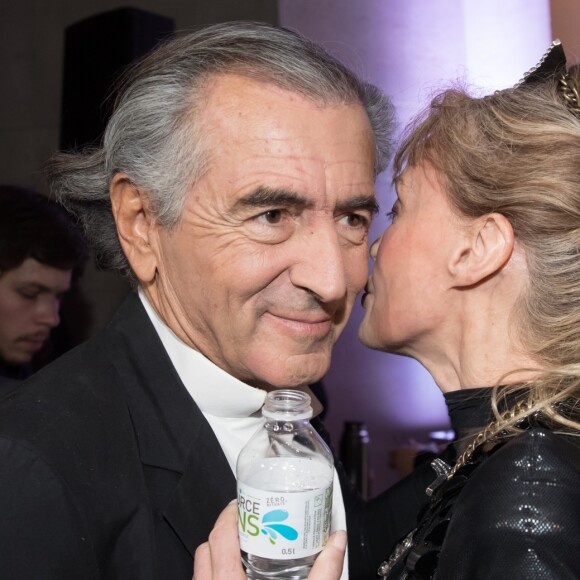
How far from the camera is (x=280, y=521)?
4.39 ft

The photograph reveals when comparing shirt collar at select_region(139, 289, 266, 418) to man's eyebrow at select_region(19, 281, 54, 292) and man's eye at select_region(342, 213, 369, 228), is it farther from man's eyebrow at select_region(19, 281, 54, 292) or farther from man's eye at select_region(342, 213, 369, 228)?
man's eyebrow at select_region(19, 281, 54, 292)

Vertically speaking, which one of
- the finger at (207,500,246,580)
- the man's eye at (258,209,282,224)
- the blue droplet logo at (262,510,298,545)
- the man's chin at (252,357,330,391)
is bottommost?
the finger at (207,500,246,580)

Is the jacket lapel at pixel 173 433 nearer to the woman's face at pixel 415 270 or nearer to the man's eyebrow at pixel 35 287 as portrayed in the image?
the woman's face at pixel 415 270

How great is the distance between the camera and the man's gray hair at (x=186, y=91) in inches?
72.6

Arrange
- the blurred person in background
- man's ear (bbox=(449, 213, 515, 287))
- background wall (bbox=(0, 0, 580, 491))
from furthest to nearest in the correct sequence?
background wall (bbox=(0, 0, 580, 491))
the blurred person in background
man's ear (bbox=(449, 213, 515, 287))

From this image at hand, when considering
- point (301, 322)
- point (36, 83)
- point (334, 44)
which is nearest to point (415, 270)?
point (301, 322)

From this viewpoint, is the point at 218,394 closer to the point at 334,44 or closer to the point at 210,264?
the point at 210,264

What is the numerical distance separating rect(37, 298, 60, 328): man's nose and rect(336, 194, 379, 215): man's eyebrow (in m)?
1.96

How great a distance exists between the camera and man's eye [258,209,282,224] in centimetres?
183

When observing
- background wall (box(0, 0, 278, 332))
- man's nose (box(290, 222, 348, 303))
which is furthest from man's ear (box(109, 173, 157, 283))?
background wall (box(0, 0, 278, 332))

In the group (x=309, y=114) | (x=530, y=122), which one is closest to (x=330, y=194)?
(x=309, y=114)

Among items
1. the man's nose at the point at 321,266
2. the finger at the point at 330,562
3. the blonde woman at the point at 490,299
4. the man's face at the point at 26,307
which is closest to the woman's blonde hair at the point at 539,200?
the blonde woman at the point at 490,299

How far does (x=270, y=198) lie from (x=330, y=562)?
29.8 inches

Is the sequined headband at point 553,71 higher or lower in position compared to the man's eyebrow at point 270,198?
higher
